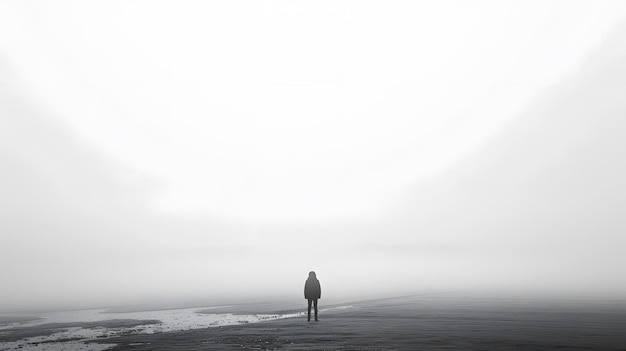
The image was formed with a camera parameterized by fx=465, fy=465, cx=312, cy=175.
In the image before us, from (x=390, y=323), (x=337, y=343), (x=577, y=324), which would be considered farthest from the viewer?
(x=390, y=323)

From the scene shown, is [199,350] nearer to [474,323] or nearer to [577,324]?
[474,323]

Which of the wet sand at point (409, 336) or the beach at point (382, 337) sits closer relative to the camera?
the wet sand at point (409, 336)

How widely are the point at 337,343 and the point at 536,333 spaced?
412 inches

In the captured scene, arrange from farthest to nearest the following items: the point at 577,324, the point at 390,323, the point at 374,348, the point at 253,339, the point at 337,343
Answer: the point at 390,323, the point at 577,324, the point at 253,339, the point at 337,343, the point at 374,348

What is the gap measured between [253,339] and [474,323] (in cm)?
1429

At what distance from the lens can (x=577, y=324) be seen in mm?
27156

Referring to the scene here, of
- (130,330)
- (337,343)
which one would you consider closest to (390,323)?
(337,343)

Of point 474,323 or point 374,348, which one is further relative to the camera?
point 474,323

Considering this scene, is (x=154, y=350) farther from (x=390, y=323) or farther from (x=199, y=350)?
(x=390, y=323)

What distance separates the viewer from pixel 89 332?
29.5 meters

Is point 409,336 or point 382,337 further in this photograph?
point 409,336

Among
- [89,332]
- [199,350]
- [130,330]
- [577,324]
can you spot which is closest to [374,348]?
[199,350]

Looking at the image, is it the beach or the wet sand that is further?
the beach

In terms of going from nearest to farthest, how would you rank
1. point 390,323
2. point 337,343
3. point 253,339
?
point 337,343, point 253,339, point 390,323
